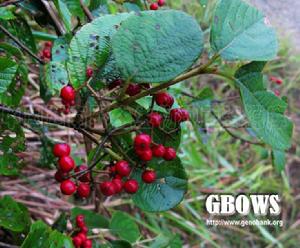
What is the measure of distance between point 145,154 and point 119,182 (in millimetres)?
65

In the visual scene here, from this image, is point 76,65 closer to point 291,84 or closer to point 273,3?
point 273,3

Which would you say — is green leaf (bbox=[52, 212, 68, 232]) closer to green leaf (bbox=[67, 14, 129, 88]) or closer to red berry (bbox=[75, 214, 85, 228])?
red berry (bbox=[75, 214, 85, 228])

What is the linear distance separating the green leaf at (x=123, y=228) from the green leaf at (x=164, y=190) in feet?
1.19

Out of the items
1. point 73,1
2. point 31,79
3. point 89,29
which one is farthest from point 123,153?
point 31,79

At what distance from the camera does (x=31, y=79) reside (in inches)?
69.9

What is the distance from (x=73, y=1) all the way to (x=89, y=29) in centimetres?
25

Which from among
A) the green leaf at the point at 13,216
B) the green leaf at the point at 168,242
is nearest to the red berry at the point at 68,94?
the green leaf at the point at 13,216

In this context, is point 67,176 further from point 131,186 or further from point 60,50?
point 60,50

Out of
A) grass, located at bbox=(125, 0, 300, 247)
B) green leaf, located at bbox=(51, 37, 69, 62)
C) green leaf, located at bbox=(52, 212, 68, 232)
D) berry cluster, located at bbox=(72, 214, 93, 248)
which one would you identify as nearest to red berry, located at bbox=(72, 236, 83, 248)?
berry cluster, located at bbox=(72, 214, 93, 248)

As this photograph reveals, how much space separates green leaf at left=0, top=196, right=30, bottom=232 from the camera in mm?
810

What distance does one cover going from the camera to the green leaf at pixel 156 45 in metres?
0.53

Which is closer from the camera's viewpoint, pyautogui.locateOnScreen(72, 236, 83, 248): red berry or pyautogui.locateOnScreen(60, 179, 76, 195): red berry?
pyautogui.locateOnScreen(60, 179, 76, 195): red berry

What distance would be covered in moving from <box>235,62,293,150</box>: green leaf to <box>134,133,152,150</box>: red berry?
14 centimetres

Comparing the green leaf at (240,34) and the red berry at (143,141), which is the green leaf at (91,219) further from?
the green leaf at (240,34)
